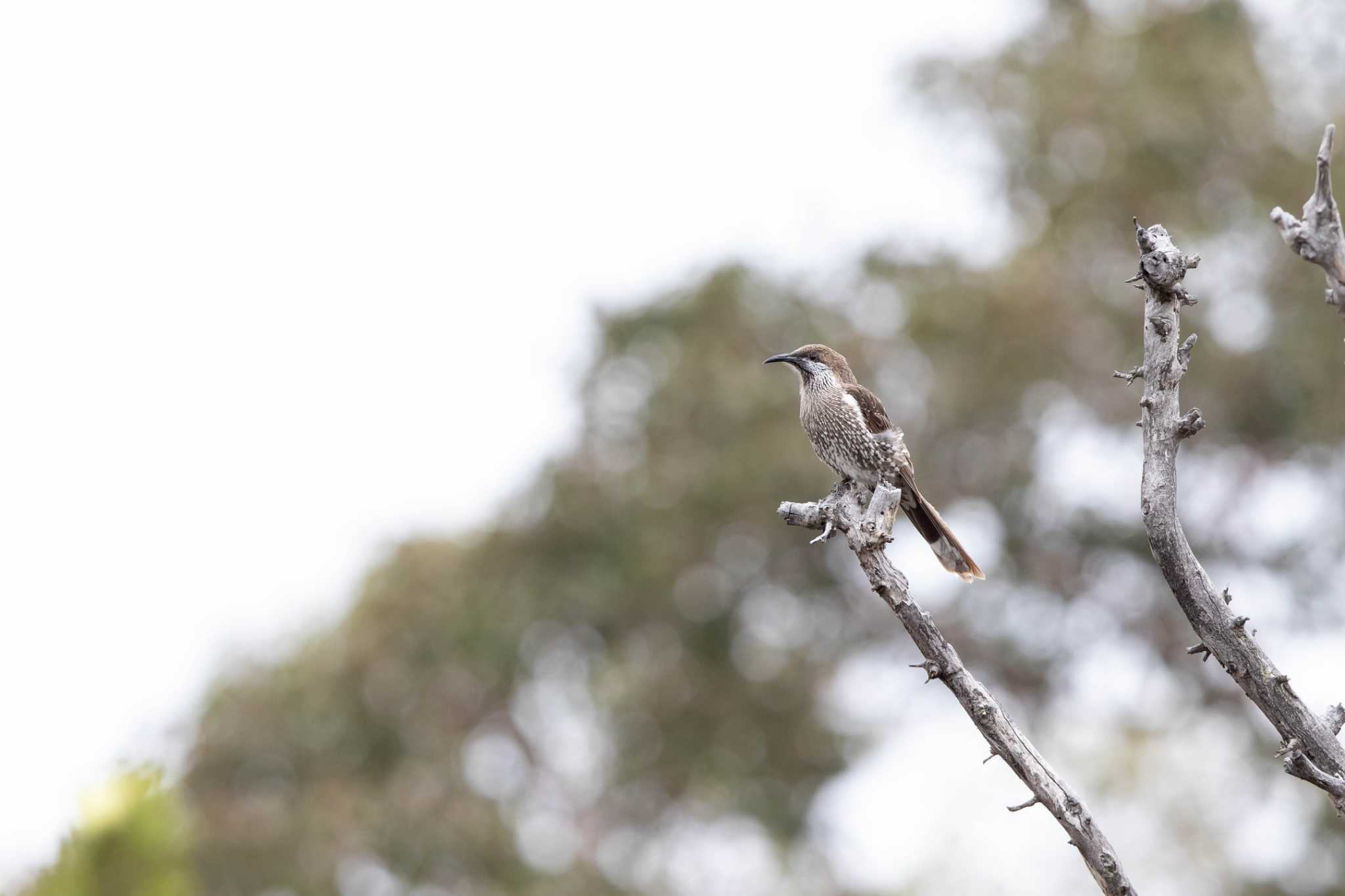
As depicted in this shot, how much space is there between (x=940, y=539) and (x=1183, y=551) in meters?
2.67

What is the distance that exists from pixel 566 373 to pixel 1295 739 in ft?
34.8

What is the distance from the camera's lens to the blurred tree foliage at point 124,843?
210 centimetres

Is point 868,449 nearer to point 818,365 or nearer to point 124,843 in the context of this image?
point 818,365

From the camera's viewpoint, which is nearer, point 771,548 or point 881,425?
point 881,425

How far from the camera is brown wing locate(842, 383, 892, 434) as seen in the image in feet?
17.0

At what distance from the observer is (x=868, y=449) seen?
196 inches

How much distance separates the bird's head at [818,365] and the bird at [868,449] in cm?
1

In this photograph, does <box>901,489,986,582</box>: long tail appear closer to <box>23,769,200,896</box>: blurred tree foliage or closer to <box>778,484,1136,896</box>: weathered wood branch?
<box>778,484,1136,896</box>: weathered wood branch

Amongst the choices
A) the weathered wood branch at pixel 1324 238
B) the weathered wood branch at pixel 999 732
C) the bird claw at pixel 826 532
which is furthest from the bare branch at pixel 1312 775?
the bird claw at pixel 826 532

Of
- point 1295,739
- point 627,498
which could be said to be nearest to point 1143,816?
point 627,498

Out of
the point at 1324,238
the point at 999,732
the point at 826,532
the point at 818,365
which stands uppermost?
the point at 818,365

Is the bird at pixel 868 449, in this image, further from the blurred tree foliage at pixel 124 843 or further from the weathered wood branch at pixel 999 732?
the blurred tree foliage at pixel 124 843

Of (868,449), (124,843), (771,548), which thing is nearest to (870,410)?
(868,449)

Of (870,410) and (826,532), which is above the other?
(870,410)
